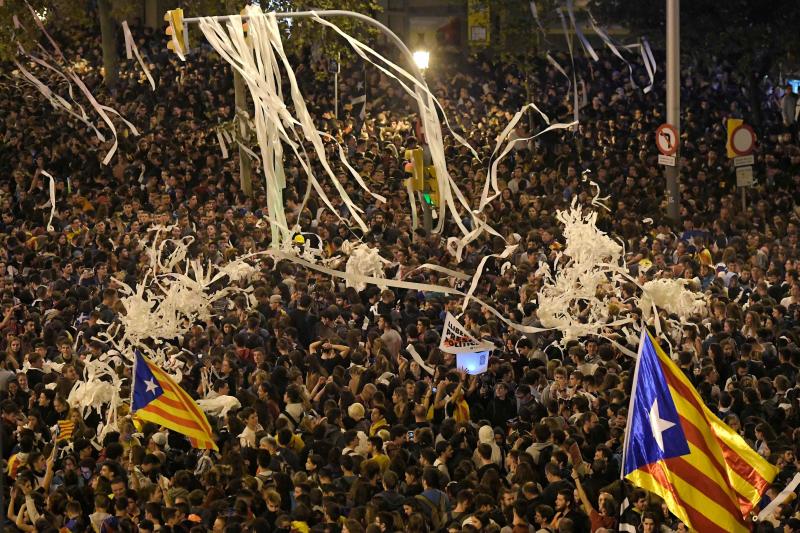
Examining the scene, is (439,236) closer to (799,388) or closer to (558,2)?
(799,388)

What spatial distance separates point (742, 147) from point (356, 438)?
12697 millimetres

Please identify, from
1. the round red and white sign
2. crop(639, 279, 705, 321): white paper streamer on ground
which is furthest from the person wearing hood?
the round red and white sign

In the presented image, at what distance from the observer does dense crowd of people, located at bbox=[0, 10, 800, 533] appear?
1122 cm

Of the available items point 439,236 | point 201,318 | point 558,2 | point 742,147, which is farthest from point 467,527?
point 558,2

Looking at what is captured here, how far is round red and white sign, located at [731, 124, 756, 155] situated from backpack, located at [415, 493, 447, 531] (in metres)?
13.5

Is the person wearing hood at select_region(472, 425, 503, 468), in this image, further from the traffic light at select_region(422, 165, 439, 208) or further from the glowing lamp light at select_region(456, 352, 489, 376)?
the traffic light at select_region(422, 165, 439, 208)

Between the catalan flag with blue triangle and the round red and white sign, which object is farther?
the round red and white sign

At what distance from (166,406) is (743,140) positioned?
12892 mm

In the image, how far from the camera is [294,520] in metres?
10.7

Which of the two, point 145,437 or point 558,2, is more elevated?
point 558,2

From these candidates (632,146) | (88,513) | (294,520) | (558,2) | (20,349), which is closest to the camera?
(294,520)

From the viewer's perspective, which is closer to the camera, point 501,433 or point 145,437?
point 501,433

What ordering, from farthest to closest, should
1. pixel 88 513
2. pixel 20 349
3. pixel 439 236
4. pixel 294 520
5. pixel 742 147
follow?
pixel 742 147, pixel 439 236, pixel 20 349, pixel 88 513, pixel 294 520

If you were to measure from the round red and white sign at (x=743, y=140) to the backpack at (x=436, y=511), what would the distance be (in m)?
13.5
